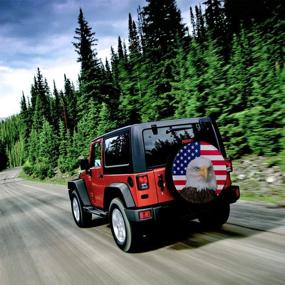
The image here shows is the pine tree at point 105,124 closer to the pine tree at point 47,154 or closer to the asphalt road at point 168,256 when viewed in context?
the pine tree at point 47,154

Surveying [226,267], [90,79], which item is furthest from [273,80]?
[90,79]

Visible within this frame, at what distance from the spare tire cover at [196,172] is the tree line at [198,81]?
593 centimetres

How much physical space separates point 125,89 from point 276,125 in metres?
18.3

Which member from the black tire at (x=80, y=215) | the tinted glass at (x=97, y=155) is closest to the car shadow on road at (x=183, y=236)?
the tinted glass at (x=97, y=155)

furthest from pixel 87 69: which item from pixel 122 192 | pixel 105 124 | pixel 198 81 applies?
pixel 122 192

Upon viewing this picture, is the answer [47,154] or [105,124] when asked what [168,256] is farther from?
[47,154]

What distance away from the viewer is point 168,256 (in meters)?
5.04

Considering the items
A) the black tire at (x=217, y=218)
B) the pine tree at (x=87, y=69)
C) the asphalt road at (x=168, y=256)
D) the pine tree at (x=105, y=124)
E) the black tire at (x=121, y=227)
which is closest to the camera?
the asphalt road at (x=168, y=256)

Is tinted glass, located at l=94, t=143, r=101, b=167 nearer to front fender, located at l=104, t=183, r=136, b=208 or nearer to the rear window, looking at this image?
front fender, located at l=104, t=183, r=136, b=208

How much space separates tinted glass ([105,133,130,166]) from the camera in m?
5.50

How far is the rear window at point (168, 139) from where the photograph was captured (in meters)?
5.25

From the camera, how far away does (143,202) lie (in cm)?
508

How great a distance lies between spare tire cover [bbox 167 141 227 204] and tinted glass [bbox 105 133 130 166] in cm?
86

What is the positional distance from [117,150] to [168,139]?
990 mm
